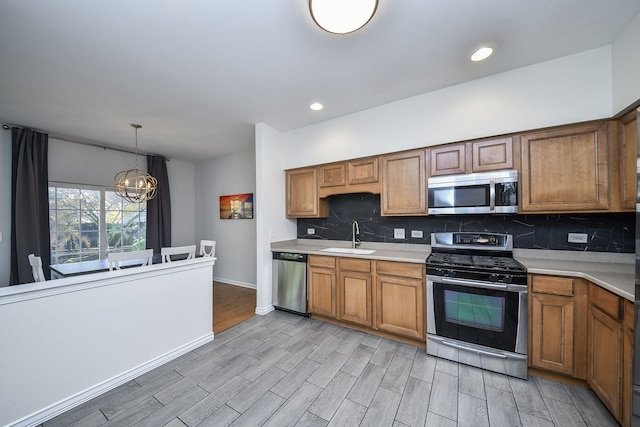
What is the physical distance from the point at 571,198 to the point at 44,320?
4.08 m

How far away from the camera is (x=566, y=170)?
2.00 m

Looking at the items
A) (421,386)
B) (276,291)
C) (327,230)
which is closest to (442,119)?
(327,230)

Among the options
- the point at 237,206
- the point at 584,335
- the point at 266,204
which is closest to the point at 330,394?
the point at 584,335

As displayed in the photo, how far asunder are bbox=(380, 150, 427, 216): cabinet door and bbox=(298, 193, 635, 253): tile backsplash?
0.29 metres

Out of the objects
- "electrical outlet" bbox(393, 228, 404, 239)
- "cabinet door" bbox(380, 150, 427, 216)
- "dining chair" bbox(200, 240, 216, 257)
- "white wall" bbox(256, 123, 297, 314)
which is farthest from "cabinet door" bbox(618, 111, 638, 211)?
"dining chair" bbox(200, 240, 216, 257)

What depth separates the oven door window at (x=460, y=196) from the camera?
2.27m

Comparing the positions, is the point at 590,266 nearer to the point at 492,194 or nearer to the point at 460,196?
the point at 492,194

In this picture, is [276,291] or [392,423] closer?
[392,423]

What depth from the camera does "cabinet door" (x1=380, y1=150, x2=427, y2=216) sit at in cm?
259

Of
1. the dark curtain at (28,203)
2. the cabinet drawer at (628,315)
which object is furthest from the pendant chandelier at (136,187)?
the cabinet drawer at (628,315)

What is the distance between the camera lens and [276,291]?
334 cm

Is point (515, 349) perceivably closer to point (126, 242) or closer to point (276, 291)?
point (276, 291)

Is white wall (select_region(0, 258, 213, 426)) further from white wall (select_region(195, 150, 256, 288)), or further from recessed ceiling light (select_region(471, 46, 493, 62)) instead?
recessed ceiling light (select_region(471, 46, 493, 62))

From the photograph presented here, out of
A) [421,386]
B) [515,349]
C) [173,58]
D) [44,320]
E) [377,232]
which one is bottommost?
[421,386]
